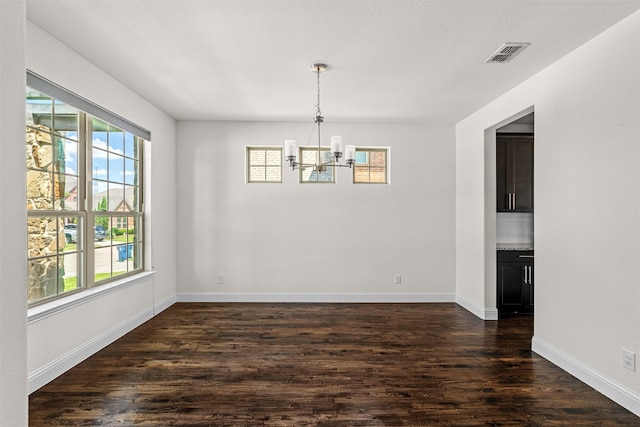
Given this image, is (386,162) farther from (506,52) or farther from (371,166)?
(506,52)

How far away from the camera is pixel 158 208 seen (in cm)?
485

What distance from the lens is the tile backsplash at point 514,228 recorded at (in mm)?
5227

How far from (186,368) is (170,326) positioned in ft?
4.37

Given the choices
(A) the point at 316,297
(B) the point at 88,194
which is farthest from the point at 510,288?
(B) the point at 88,194

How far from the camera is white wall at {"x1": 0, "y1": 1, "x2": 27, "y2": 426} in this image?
83cm

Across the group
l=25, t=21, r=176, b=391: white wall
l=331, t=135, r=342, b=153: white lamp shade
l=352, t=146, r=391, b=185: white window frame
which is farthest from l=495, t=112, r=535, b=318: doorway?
l=25, t=21, r=176, b=391: white wall

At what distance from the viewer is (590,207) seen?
2832 mm

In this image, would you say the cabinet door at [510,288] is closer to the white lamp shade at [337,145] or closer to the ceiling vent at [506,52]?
the ceiling vent at [506,52]

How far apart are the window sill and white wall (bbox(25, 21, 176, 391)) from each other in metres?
0.03

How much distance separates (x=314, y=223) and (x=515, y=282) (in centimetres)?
289

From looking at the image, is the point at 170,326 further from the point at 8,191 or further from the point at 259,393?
the point at 8,191

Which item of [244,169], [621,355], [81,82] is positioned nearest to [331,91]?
[244,169]

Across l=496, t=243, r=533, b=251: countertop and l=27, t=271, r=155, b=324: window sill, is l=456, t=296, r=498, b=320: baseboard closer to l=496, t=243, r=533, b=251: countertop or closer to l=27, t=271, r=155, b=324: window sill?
l=496, t=243, r=533, b=251: countertop

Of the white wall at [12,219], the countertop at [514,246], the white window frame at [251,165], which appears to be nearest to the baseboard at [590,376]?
the countertop at [514,246]
